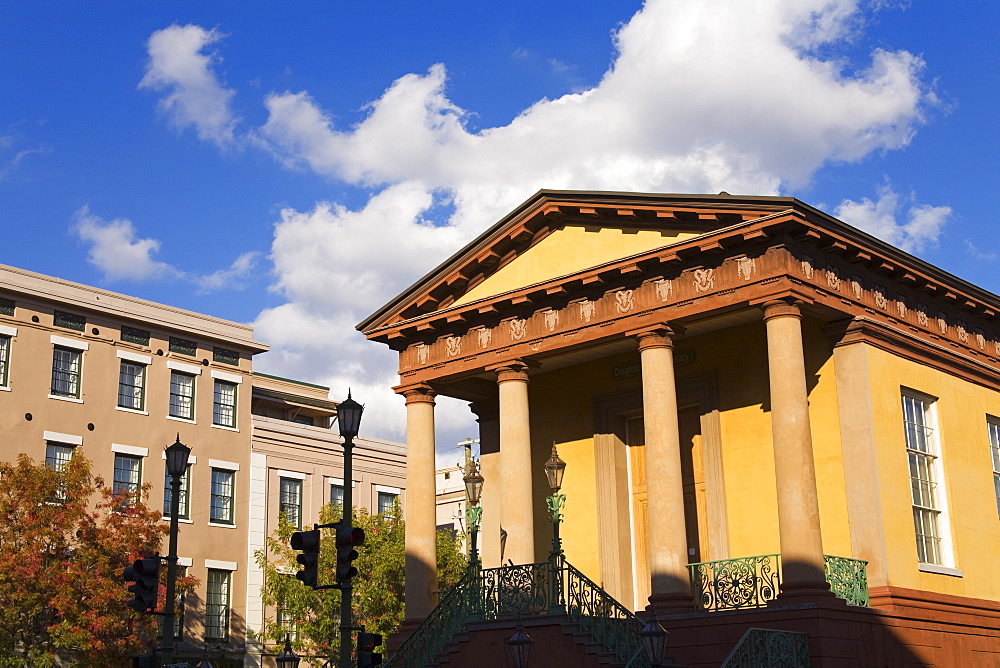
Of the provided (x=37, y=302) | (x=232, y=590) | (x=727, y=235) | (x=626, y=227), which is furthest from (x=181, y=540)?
(x=727, y=235)

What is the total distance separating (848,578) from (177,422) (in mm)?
29462

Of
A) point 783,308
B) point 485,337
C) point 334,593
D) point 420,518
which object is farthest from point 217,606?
point 783,308

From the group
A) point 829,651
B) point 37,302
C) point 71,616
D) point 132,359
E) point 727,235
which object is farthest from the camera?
point 132,359

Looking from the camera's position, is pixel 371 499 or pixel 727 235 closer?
pixel 727 235

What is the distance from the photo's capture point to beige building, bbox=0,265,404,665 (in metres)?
40.5

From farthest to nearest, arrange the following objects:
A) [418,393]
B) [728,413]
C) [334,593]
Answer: [334,593] < [418,393] < [728,413]

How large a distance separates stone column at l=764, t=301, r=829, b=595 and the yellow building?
4 centimetres

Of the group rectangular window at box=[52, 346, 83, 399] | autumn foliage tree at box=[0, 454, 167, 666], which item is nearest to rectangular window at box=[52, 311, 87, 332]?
rectangular window at box=[52, 346, 83, 399]

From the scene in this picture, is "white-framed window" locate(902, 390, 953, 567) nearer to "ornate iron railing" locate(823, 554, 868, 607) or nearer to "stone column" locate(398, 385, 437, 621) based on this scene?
"ornate iron railing" locate(823, 554, 868, 607)

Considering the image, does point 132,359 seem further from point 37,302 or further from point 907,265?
point 907,265

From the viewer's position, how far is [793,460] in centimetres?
2059

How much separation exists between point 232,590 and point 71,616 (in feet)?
34.1

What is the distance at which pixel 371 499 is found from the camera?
50094 millimetres

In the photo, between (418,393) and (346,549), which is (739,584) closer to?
(346,549)
